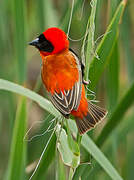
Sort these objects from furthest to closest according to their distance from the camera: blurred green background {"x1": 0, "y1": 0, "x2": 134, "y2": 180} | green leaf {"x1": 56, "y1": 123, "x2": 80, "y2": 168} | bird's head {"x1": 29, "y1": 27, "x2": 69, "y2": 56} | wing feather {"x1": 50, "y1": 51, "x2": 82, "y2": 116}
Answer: blurred green background {"x1": 0, "y1": 0, "x2": 134, "y2": 180} → bird's head {"x1": 29, "y1": 27, "x2": 69, "y2": 56} → wing feather {"x1": 50, "y1": 51, "x2": 82, "y2": 116} → green leaf {"x1": 56, "y1": 123, "x2": 80, "y2": 168}

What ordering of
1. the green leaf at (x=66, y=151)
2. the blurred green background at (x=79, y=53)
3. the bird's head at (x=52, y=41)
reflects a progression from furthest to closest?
the blurred green background at (x=79, y=53) → the bird's head at (x=52, y=41) → the green leaf at (x=66, y=151)

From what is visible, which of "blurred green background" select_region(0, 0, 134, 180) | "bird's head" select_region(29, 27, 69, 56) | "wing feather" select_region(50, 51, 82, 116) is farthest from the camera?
"blurred green background" select_region(0, 0, 134, 180)

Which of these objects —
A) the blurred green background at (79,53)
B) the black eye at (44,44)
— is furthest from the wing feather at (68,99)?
the black eye at (44,44)

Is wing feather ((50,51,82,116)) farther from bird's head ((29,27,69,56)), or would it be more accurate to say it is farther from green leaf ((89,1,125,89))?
bird's head ((29,27,69,56))

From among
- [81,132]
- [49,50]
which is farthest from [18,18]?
[81,132]

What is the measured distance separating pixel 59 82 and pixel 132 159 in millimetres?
975

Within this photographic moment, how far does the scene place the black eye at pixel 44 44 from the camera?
5.58 feet

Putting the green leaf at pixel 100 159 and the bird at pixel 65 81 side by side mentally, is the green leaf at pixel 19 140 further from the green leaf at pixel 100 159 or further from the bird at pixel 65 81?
the green leaf at pixel 100 159

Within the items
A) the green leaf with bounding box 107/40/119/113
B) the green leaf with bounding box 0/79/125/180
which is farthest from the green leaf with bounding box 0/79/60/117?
the green leaf with bounding box 107/40/119/113

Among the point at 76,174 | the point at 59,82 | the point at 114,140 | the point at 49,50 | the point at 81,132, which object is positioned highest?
the point at 49,50

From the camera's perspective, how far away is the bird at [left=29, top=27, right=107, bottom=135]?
148 centimetres

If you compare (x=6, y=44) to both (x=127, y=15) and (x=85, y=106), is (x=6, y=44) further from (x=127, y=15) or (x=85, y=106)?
(x=85, y=106)

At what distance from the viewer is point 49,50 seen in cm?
178

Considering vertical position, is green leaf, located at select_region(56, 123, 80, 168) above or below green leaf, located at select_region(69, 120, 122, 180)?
above
